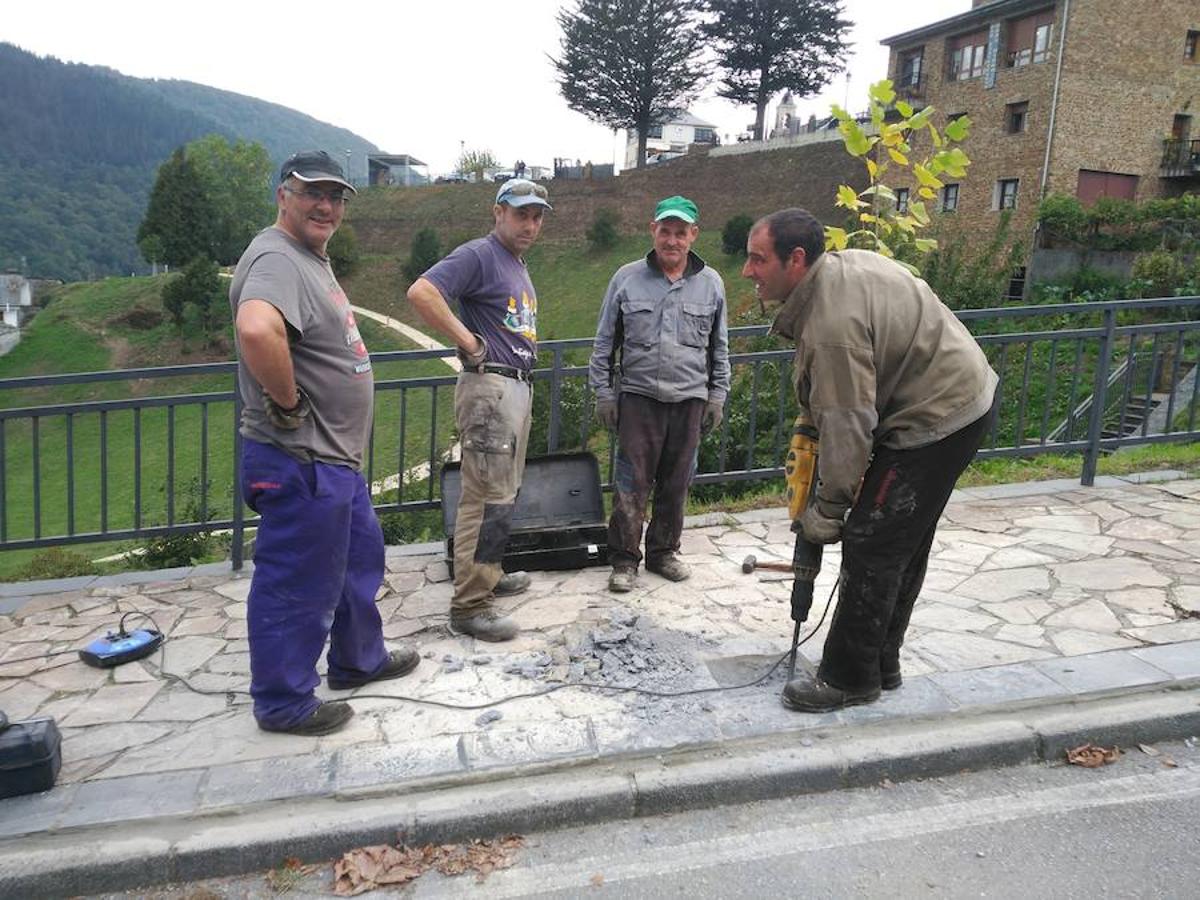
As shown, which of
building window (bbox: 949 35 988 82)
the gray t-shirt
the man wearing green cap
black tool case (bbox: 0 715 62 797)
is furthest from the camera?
building window (bbox: 949 35 988 82)

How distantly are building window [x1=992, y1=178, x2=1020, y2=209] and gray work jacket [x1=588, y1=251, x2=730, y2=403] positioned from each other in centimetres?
3009

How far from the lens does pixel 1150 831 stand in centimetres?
276

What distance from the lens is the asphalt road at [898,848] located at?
8.38ft

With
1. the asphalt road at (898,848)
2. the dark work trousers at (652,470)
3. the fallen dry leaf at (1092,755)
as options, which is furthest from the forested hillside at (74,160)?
the fallen dry leaf at (1092,755)

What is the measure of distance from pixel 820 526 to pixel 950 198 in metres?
35.5

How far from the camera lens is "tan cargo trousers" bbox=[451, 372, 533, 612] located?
4109mm

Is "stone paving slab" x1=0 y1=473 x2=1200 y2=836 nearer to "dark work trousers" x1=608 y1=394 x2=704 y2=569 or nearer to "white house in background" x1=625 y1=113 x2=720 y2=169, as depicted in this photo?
"dark work trousers" x1=608 y1=394 x2=704 y2=569

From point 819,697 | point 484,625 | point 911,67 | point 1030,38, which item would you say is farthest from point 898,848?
point 911,67

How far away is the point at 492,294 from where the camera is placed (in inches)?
163

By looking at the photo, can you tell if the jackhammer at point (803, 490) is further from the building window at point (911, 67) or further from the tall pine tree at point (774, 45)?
the tall pine tree at point (774, 45)

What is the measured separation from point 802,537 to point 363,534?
1773 millimetres

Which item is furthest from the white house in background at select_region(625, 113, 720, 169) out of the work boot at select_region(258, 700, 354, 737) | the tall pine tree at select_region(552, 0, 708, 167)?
the work boot at select_region(258, 700, 354, 737)

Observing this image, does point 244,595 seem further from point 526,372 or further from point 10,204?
point 10,204

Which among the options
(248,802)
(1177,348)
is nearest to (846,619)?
(248,802)
